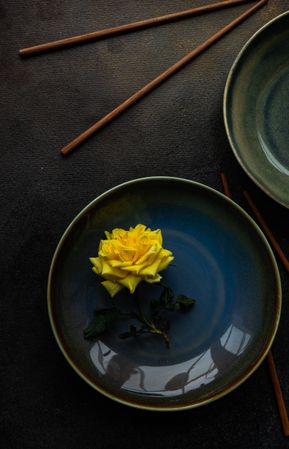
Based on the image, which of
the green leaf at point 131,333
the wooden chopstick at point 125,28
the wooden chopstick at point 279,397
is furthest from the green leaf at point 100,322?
the wooden chopstick at point 125,28

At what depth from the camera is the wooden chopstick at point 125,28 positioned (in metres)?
0.94

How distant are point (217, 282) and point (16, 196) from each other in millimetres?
350

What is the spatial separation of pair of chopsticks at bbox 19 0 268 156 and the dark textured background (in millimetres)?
11

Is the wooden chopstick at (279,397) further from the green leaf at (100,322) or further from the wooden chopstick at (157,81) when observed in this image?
the wooden chopstick at (157,81)

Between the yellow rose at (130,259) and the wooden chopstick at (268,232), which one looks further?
the wooden chopstick at (268,232)

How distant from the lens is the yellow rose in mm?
785

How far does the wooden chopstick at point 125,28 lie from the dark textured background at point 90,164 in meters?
0.01

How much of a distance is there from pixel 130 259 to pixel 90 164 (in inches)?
8.3

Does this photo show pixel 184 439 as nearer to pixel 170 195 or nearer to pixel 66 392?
pixel 66 392

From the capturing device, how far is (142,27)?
947 mm

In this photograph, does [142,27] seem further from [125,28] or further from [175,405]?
[175,405]

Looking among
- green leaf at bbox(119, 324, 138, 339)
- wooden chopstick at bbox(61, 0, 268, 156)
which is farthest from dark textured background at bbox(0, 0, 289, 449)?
green leaf at bbox(119, 324, 138, 339)

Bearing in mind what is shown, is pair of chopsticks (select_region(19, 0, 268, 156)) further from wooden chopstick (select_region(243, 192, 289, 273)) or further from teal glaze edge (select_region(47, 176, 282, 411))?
wooden chopstick (select_region(243, 192, 289, 273))

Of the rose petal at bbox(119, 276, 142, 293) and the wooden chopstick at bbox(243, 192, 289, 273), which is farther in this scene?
the wooden chopstick at bbox(243, 192, 289, 273)
